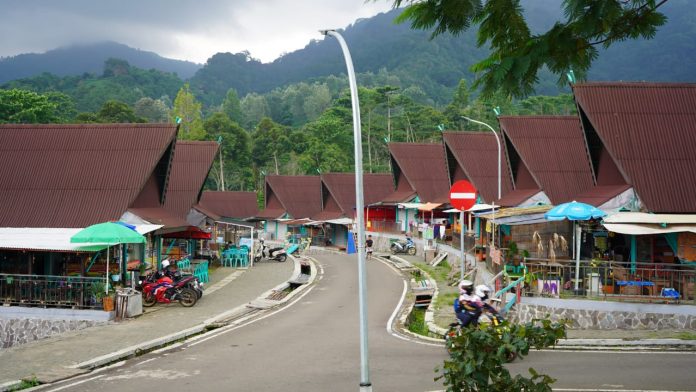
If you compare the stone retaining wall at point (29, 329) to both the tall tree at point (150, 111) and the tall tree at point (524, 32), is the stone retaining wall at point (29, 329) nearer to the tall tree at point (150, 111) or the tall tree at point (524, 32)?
the tall tree at point (524, 32)

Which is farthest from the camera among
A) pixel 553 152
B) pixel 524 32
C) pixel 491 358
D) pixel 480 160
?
pixel 480 160

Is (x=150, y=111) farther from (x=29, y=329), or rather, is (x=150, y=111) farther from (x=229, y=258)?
(x=29, y=329)

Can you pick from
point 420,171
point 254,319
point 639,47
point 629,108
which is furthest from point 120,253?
point 639,47

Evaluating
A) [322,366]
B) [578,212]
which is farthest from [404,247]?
[322,366]

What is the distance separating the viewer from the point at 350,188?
6194 centimetres

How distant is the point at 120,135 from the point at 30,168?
3.68 metres

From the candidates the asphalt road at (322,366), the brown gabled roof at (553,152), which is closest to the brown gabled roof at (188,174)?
the brown gabled roof at (553,152)

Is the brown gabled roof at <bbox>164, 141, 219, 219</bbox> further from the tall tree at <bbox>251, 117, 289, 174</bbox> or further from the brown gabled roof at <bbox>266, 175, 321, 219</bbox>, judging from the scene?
the tall tree at <bbox>251, 117, 289, 174</bbox>

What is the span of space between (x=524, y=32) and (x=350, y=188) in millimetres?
55097

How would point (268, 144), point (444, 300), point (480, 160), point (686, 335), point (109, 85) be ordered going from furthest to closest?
point (109, 85)
point (268, 144)
point (480, 160)
point (444, 300)
point (686, 335)

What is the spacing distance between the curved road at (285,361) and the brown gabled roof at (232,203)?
47.1 metres

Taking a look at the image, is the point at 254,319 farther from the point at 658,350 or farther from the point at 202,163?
the point at 202,163

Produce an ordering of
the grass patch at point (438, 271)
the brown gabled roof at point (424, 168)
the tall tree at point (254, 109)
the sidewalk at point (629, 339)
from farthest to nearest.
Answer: the tall tree at point (254, 109)
the brown gabled roof at point (424, 168)
the grass patch at point (438, 271)
the sidewalk at point (629, 339)

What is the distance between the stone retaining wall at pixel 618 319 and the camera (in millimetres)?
16078
